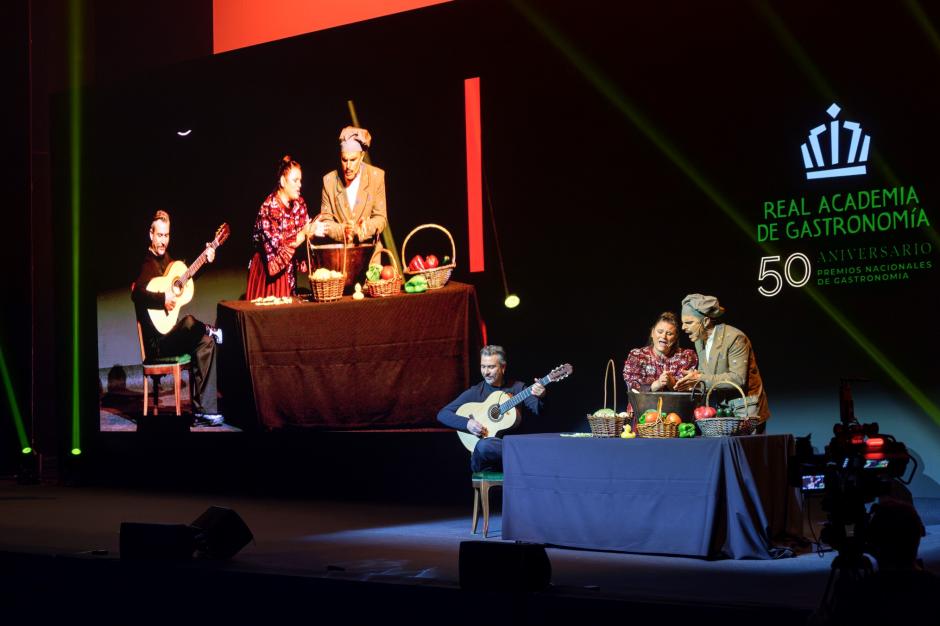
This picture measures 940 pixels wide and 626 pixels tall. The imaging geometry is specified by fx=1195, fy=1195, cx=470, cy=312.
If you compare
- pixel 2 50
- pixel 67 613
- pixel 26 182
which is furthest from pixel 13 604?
pixel 2 50

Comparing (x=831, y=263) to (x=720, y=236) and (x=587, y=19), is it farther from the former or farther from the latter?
(x=587, y=19)

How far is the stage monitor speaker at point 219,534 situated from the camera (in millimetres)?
5352

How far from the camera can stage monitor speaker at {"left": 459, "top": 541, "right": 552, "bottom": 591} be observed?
420cm

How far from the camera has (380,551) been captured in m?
6.22

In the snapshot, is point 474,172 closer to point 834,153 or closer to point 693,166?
point 693,166

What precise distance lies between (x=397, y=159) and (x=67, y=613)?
183 inches

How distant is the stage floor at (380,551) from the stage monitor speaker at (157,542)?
0.35 ft

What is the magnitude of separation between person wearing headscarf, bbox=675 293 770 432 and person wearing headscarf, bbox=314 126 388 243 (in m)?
3.15

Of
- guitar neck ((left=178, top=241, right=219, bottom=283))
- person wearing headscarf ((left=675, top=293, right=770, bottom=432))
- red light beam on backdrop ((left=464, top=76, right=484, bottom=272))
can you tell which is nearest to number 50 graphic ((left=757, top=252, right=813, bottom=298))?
person wearing headscarf ((left=675, top=293, right=770, bottom=432))

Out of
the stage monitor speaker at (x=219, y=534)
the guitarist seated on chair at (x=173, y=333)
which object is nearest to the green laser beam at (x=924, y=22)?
the stage monitor speaker at (x=219, y=534)

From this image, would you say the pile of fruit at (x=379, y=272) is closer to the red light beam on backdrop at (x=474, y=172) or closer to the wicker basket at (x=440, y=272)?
the wicker basket at (x=440, y=272)

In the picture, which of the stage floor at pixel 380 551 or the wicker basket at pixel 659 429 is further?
the wicker basket at pixel 659 429

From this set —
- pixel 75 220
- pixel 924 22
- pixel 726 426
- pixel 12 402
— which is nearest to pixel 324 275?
pixel 75 220

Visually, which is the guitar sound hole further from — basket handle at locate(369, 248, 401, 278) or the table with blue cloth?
basket handle at locate(369, 248, 401, 278)
